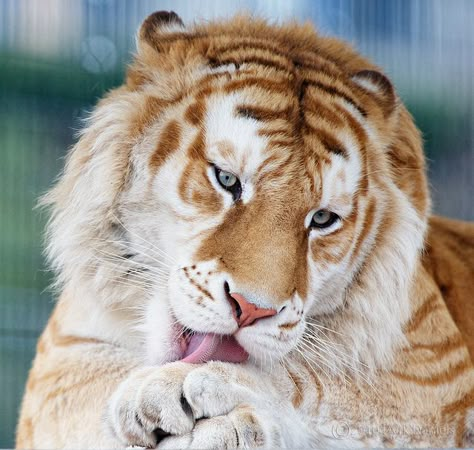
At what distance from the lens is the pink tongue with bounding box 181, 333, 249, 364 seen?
127 cm

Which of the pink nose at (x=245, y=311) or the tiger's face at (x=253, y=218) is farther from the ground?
the tiger's face at (x=253, y=218)

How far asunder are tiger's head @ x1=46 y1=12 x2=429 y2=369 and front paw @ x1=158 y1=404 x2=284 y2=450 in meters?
0.11

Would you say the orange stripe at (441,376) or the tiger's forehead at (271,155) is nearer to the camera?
the tiger's forehead at (271,155)

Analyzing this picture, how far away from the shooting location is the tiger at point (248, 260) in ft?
4.11

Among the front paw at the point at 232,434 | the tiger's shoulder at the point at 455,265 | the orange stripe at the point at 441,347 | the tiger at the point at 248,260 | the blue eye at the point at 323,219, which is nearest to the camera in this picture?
the front paw at the point at 232,434

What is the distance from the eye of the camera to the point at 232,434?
116cm

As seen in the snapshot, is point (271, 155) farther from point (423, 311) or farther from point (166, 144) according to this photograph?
point (423, 311)

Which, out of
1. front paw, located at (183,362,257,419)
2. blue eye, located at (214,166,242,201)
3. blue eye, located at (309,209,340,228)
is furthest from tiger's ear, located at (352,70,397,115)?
front paw, located at (183,362,257,419)

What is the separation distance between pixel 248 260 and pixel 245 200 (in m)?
0.12

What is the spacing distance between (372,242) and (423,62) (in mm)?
587

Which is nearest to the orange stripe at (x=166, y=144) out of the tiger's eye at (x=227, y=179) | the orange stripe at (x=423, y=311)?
the tiger's eye at (x=227, y=179)

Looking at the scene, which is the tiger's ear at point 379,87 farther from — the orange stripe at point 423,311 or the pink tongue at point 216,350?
the pink tongue at point 216,350

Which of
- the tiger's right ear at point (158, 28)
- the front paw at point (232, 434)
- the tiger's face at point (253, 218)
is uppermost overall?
the tiger's right ear at point (158, 28)

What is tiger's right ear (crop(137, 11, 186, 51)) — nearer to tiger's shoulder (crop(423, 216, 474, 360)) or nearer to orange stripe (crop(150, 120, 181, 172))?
orange stripe (crop(150, 120, 181, 172))
